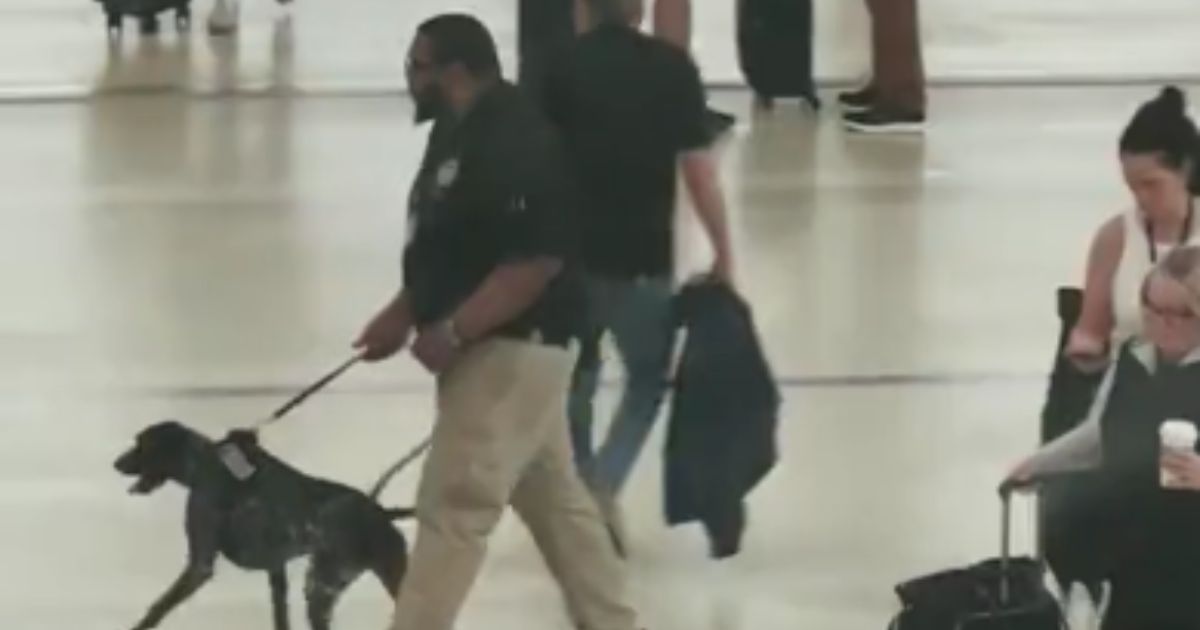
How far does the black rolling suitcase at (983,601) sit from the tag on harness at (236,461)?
4.98 feet

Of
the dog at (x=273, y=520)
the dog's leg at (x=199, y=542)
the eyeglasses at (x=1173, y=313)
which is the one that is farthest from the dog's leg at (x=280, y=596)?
the eyeglasses at (x=1173, y=313)

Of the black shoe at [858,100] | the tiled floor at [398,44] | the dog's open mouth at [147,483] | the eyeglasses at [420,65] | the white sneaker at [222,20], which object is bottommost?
the dog's open mouth at [147,483]

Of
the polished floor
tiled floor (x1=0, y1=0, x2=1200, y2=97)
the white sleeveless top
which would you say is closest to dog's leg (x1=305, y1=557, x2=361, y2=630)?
the polished floor

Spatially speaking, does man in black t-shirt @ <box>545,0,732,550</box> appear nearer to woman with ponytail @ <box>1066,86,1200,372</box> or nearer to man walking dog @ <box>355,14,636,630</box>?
man walking dog @ <box>355,14,636,630</box>

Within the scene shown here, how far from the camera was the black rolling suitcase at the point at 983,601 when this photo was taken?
234 inches

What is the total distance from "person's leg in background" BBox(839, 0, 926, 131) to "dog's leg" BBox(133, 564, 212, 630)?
22.1 feet

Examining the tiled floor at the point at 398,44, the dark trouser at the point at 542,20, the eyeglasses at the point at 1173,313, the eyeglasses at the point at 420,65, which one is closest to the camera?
the eyeglasses at the point at 1173,313

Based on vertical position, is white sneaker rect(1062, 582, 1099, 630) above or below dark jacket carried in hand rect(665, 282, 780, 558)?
below

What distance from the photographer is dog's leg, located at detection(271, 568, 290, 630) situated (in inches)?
262

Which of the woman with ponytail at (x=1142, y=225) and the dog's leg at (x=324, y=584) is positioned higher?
the woman with ponytail at (x=1142, y=225)

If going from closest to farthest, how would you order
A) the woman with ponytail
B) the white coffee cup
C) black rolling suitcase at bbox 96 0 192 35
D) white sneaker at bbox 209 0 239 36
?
the white coffee cup, the woman with ponytail, black rolling suitcase at bbox 96 0 192 35, white sneaker at bbox 209 0 239 36

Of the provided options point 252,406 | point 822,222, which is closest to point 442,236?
point 252,406

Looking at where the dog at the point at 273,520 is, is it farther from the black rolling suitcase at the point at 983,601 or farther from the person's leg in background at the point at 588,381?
the black rolling suitcase at the point at 983,601

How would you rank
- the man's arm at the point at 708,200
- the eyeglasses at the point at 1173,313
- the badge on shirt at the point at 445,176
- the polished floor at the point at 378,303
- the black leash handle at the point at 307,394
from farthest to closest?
the polished floor at the point at 378,303 → the man's arm at the point at 708,200 → the black leash handle at the point at 307,394 → the badge on shirt at the point at 445,176 → the eyeglasses at the point at 1173,313
